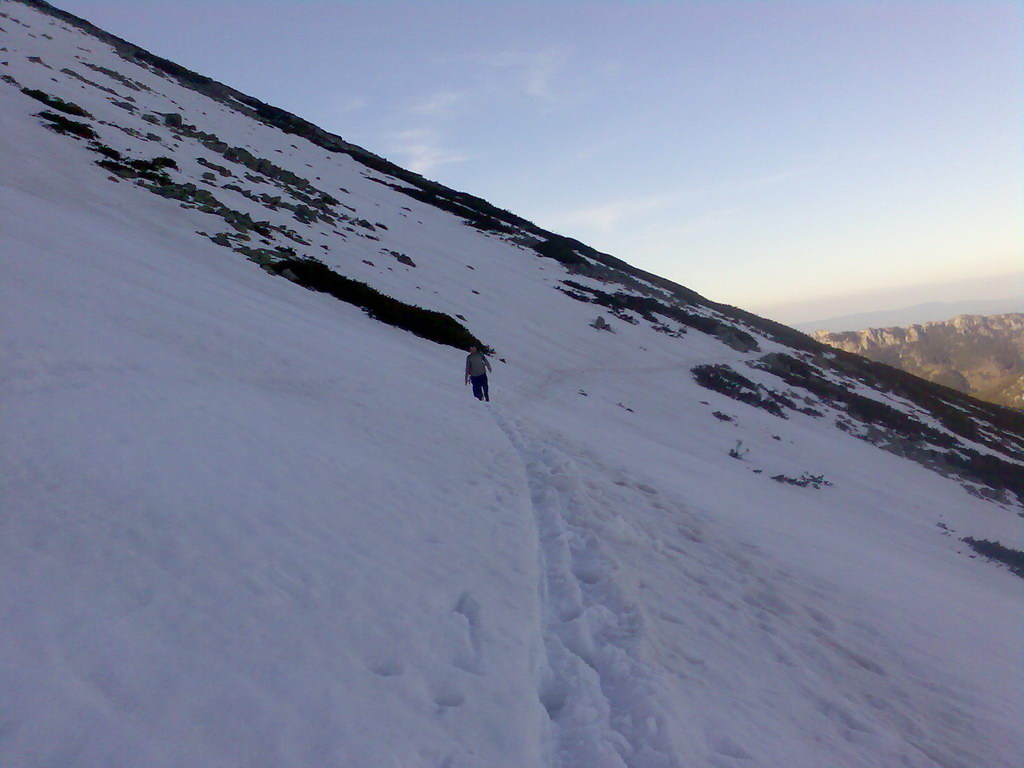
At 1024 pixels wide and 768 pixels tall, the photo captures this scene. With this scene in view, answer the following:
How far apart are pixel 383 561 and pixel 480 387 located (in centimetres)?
957

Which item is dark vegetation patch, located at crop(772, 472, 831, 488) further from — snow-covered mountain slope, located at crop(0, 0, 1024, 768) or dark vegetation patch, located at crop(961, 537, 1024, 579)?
dark vegetation patch, located at crop(961, 537, 1024, 579)

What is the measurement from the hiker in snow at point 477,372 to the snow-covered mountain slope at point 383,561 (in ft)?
1.97

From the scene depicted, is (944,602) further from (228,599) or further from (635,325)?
(635,325)

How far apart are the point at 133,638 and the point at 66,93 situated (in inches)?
1370

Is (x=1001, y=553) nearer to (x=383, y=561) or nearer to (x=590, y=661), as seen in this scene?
(x=590, y=661)

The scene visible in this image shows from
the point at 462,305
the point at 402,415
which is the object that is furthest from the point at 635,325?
the point at 402,415

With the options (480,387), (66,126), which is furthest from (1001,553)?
(66,126)

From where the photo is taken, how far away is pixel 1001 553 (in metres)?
15.4

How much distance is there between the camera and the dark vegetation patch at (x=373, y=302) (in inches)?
792

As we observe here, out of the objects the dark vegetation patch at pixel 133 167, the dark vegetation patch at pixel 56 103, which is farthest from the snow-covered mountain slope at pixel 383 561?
the dark vegetation patch at pixel 56 103

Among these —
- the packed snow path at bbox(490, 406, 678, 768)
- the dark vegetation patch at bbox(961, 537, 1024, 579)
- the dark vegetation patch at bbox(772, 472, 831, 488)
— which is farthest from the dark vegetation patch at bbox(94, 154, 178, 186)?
the dark vegetation patch at bbox(961, 537, 1024, 579)

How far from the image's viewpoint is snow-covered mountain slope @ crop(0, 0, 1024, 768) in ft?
12.5

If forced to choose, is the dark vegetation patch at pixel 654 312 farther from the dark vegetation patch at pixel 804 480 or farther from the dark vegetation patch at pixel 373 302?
the dark vegetation patch at pixel 804 480

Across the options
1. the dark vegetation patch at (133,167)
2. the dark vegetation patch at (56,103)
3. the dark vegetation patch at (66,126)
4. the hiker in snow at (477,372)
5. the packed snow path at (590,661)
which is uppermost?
the dark vegetation patch at (56,103)
